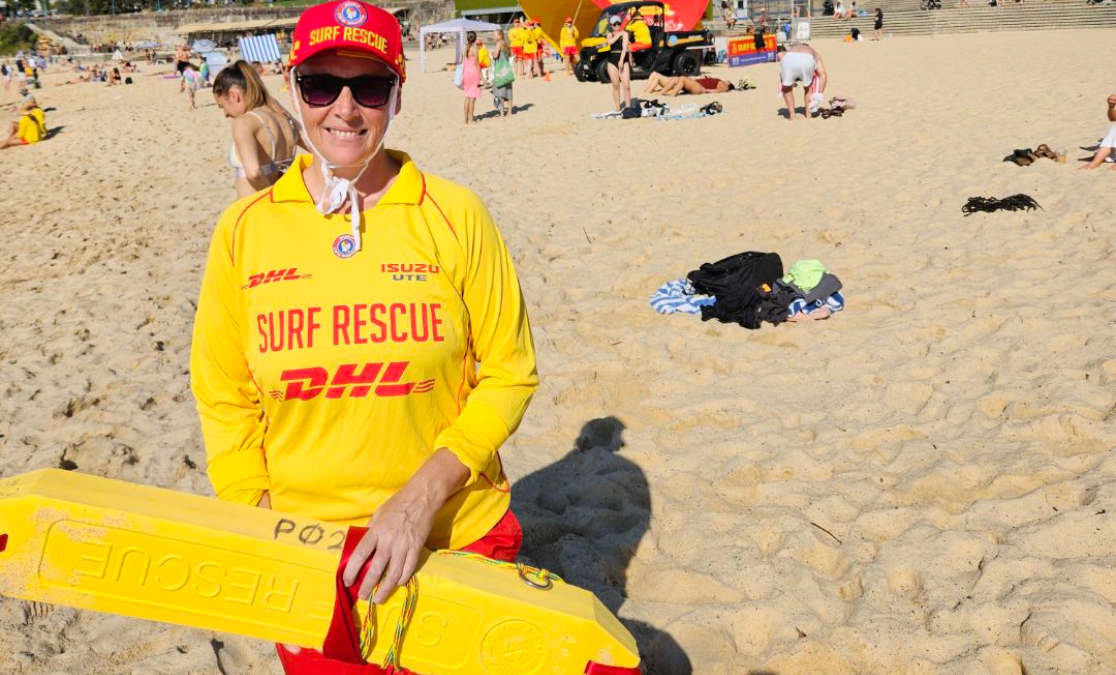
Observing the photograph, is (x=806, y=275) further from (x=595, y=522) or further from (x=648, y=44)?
(x=648, y=44)

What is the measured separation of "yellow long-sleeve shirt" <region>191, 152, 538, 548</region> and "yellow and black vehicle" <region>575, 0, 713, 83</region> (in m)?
19.6

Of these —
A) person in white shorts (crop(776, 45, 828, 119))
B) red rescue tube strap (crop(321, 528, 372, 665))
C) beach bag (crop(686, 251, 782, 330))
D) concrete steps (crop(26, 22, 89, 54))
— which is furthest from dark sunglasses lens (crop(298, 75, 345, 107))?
concrete steps (crop(26, 22, 89, 54))

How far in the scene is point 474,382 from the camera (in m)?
1.80

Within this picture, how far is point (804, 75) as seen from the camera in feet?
43.3

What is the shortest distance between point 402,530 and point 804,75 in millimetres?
13228

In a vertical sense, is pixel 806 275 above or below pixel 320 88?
below

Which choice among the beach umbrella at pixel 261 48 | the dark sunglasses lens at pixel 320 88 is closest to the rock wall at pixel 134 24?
the beach umbrella at pixel 261 48

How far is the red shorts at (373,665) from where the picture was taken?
5.19 ft

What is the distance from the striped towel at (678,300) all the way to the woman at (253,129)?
2.75 meters

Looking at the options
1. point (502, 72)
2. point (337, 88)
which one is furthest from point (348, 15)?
point (502, 72)

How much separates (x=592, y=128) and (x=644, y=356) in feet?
31.6

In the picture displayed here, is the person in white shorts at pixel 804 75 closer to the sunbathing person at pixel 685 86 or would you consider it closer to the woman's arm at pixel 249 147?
the sunbathing person at pixel 685 86

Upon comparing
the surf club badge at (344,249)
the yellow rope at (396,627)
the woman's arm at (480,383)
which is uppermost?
the surf club badge at (344,249)

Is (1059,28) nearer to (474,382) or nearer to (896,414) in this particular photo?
(896,414)
